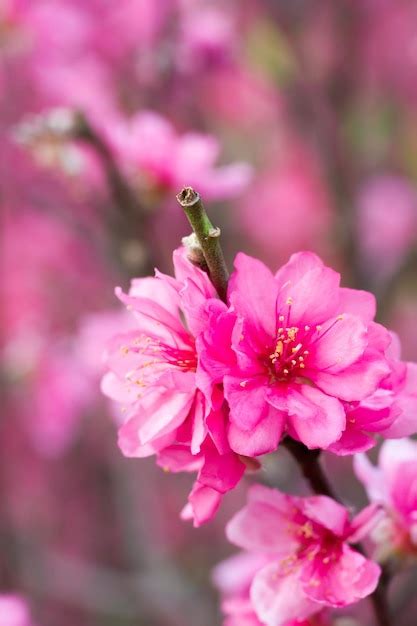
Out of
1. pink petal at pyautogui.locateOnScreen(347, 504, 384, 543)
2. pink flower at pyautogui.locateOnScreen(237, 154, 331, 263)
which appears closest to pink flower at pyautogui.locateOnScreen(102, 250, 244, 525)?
pink petal at pyautogui.locateOnScreen(347, 504, 384, 543)

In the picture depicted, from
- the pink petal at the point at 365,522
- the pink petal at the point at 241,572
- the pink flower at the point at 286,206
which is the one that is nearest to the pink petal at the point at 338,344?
the pink petal at the point at 365,522

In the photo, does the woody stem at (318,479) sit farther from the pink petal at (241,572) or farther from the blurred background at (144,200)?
the blurred background at (144,200)

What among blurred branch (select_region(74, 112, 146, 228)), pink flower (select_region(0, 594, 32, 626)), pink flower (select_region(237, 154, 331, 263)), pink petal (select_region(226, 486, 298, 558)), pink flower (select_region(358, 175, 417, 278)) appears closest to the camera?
pink petal (select_region(226, 486, 298, 558))

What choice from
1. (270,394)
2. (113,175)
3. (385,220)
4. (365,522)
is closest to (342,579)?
(365,522)

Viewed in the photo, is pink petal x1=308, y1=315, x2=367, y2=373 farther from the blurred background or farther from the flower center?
the blurred background

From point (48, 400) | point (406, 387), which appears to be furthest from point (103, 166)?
point (48, 400)
